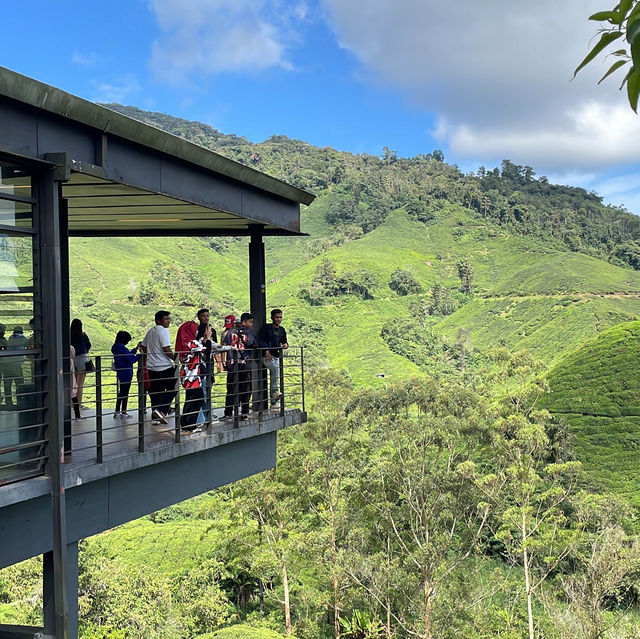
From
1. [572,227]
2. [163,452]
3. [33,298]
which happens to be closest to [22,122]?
[33,298]

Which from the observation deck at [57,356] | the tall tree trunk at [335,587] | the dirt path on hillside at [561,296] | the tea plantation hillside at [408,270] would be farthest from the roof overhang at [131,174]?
the dirt path on hillside at [561,296]

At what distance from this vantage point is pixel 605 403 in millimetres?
43438

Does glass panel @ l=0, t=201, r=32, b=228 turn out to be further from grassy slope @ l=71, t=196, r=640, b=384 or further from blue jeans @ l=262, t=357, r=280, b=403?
grassy slope @ l=71, t=196, r=640, b=384

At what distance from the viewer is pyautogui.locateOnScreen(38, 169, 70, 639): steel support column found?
4738 millimetres

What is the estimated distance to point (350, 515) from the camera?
24.8 meters

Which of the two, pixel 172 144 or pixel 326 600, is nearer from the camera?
pixel 172 144

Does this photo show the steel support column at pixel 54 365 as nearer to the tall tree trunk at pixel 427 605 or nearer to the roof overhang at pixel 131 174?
the roof overhang at pixel 131 174

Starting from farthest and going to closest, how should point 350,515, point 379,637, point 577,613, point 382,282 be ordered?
point 382,282 < point 350,515 < point 379,637 < point 577,613

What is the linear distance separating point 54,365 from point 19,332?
298 millimetres

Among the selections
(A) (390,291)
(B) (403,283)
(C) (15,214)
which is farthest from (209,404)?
(B) (403,283)

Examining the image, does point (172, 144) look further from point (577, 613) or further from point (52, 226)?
point (577, 613)

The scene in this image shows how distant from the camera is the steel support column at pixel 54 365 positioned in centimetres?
474

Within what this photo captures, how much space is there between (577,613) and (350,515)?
734 centimetres

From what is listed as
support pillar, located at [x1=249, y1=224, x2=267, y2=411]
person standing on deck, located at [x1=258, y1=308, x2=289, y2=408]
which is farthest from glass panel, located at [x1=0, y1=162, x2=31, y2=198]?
support pillar, located at [x1=249, y1=224, x2=267, y2=411]
